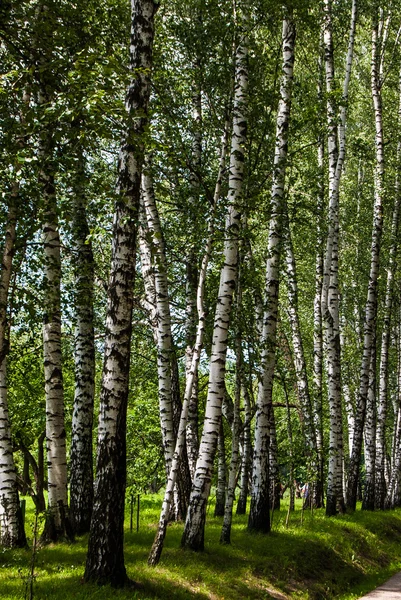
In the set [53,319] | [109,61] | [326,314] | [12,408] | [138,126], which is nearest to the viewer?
[109,61]

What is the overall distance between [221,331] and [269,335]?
2461mm

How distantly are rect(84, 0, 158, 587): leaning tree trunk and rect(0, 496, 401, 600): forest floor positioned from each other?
523 mm

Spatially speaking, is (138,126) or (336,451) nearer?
(138,126)

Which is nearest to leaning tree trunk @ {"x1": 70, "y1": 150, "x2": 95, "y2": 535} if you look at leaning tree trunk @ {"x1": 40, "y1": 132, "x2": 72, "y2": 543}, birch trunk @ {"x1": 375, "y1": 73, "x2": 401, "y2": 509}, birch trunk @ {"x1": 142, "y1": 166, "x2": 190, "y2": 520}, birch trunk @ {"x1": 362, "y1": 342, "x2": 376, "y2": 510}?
leaning tree trunk @ {"x1": 40, "y1": 132, "x2": 72, "y2": 543}

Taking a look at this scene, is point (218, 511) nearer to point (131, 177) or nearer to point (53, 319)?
point (53, 319)

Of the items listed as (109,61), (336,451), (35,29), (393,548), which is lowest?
(393,548)

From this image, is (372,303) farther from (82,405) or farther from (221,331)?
(82,405)

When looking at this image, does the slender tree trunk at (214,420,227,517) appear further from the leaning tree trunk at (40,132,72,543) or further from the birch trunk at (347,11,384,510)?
the leaning tree trunk at (40,132,72,543)

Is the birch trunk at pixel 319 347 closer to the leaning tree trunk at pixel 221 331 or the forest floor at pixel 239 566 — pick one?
the forest floor at pixel 239 566

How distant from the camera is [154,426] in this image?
22844mm

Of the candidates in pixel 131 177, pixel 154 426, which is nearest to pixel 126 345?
pixel 131 177

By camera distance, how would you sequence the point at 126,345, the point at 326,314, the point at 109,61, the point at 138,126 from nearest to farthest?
the point at 109,61 < the point at 126,345 < the point at 138,126 < the point at 326,314

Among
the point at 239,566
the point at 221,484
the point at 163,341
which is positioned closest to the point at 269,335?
the point at 163,341

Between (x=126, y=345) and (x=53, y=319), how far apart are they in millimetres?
2700
